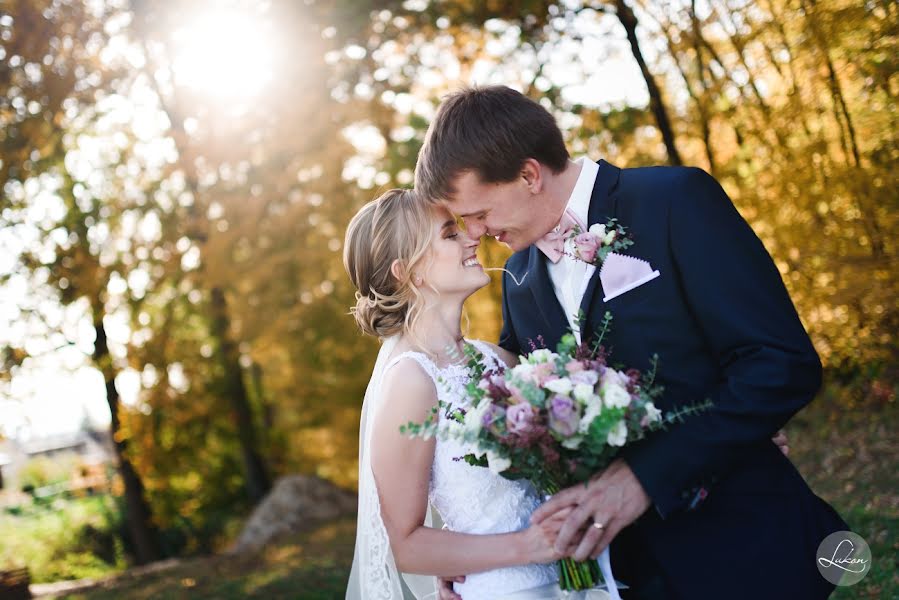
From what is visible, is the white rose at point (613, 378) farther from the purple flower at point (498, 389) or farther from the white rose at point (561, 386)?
the purple flower at point (498, 389)

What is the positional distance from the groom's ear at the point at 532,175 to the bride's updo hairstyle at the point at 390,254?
0.48 m

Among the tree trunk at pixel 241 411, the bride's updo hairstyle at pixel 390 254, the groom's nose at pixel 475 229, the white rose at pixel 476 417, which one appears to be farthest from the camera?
the tree trunk at pixel 241 411

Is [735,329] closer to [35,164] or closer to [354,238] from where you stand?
[354,238]

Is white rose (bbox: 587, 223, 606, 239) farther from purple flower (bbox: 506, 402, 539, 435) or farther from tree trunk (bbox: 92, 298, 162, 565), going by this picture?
tree trunk (bbox: 92, 298, 162, 565)

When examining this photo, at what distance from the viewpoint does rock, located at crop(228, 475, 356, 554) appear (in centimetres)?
1159

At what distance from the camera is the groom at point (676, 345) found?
2445mm

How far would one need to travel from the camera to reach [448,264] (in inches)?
130

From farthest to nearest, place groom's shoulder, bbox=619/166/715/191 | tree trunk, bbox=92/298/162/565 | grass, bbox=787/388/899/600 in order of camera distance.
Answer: tree trunk, bbox=92/298/162/565
grass, bbox=787/388/899/600
groom's shoulder, bbox=619/166/715/191

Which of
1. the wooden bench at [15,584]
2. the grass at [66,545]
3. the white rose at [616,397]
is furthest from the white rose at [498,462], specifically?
the grass at [66,545]

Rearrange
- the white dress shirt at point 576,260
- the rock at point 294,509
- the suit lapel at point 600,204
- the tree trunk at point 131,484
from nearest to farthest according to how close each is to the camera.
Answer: the suit lapel at point 600,204 < the white dress shirt at point 576,260 < the rock at point 294,509 < the tree trunk at point 131,484

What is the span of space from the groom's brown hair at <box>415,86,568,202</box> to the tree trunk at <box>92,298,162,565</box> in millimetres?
11346

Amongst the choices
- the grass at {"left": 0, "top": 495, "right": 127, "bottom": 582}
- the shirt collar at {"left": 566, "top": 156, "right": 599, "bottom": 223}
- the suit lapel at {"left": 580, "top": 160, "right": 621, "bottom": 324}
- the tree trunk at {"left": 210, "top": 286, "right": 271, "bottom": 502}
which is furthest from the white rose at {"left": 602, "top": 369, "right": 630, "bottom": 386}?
the grass at {"left": 0, "top": 495, "right": 127, "bottom": 582}

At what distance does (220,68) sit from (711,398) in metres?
10.7

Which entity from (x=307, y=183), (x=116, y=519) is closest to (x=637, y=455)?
(x=307, y=183)
